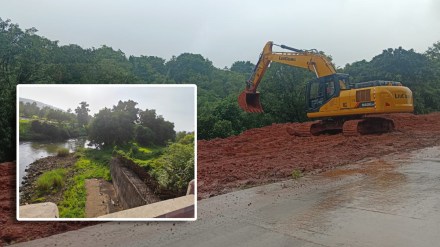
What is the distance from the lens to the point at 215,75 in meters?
40.0

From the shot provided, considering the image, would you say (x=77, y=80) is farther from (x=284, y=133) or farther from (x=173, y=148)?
(x=173, y=148)

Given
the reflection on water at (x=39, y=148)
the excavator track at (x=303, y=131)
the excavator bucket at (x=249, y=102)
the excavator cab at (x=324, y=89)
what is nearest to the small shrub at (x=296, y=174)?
the reflection on water at (x=39, y=148)

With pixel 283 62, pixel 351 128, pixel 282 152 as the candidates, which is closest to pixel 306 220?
pixel 282 152

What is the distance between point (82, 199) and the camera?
11.6 ft

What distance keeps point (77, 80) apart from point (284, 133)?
44.0 feet

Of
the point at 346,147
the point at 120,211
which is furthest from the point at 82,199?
the point at 346,147

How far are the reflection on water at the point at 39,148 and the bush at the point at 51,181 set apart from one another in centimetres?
15

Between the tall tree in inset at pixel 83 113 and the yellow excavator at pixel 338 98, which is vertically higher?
the yellow excavator at pixel 338 98

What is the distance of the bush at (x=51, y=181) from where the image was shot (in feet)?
11.4

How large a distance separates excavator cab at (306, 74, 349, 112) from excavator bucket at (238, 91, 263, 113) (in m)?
2.53

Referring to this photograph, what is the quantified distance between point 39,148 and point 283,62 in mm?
16052

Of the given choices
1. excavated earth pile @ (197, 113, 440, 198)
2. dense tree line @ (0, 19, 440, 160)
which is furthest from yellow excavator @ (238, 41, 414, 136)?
dense tree line @ (0, 19, 440, 160)

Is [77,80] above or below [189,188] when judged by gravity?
above

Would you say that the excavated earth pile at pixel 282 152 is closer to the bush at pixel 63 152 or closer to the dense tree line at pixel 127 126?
the dense tree line at pixel 127 126
